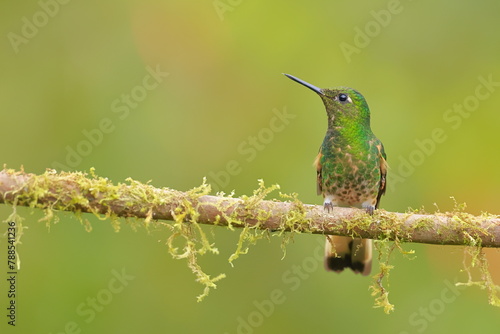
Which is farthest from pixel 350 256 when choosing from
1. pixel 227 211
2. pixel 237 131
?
pixel 237 131

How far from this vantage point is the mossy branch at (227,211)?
2826 millimetres

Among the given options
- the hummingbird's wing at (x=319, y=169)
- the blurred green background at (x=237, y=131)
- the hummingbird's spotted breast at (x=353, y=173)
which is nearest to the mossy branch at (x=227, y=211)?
the hummingbird's spotted breast at (x=353, y=173)

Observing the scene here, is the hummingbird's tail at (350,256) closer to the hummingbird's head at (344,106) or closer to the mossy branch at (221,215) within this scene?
the hummingbird's head at (344,106)

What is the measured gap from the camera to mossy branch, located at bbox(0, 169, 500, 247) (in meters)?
2.83

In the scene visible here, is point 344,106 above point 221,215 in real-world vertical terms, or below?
above

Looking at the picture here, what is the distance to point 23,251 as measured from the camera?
19.7 ft

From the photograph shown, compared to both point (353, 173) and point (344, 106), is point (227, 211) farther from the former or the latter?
point (344, 106)

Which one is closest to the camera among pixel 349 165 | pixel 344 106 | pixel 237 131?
pixel 349 165

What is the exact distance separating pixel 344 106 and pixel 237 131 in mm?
2416

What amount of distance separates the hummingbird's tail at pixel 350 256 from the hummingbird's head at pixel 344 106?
0.83m

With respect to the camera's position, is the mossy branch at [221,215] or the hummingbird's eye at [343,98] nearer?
the mossy branch at [221,215]

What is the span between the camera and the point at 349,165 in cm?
441

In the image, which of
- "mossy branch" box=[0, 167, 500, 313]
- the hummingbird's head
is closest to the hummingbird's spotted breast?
the hummingbird's head

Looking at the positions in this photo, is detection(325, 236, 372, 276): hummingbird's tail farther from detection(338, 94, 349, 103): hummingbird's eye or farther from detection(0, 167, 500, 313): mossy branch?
detection(0, 167, 500, 313): mossy branch
